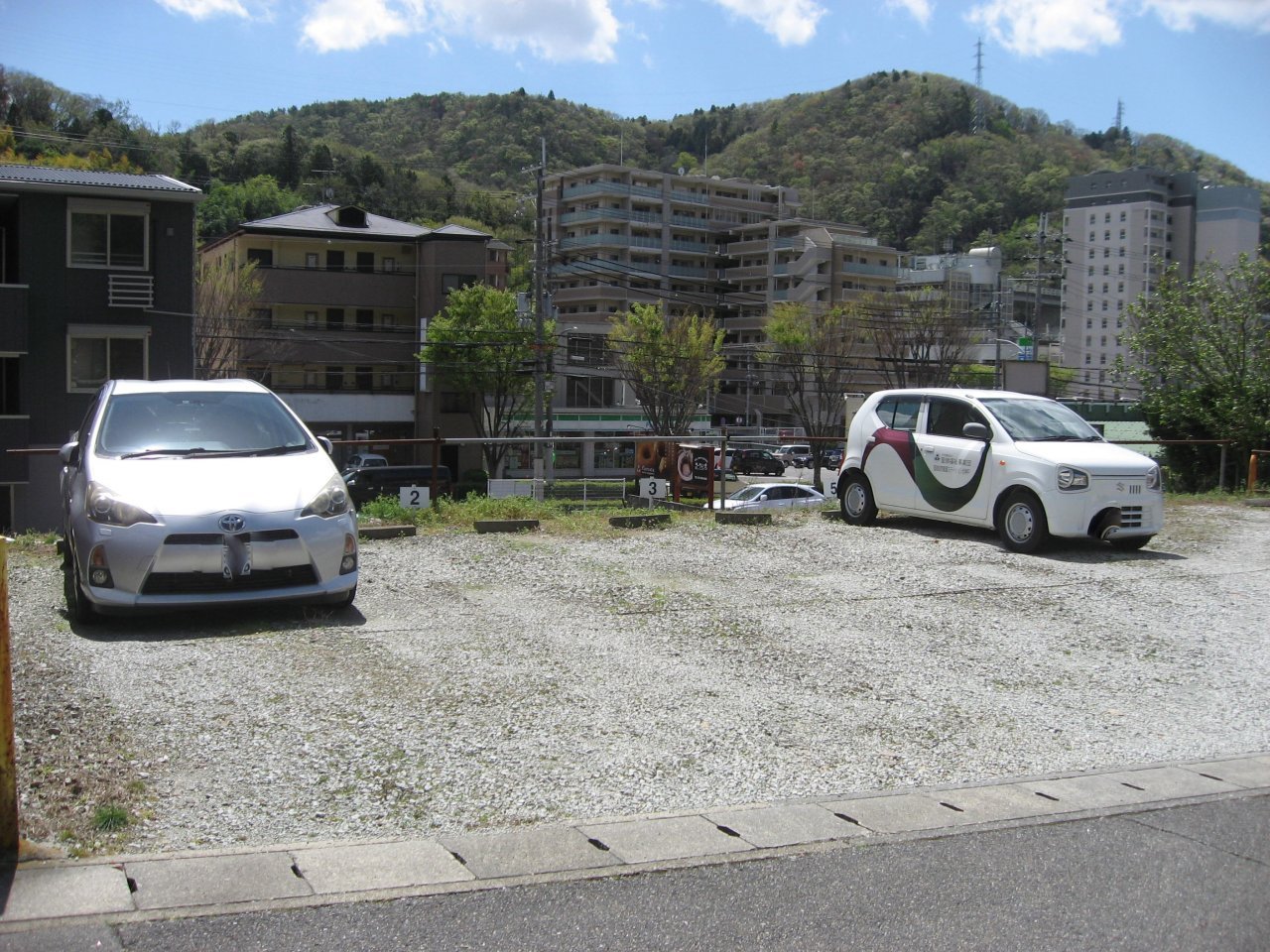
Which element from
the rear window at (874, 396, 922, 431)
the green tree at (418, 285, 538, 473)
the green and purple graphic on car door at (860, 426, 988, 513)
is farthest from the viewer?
the green tree at (418, 285, 538, 473)

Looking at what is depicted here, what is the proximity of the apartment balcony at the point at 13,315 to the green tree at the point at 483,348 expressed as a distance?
2276cm

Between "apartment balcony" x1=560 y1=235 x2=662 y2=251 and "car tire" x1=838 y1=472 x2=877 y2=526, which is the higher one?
"apartment balcony" x1=560 y1=235 x2=662 y2=251

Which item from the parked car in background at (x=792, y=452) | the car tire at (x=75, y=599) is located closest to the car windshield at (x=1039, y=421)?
the car tire at (x=75, y=599)

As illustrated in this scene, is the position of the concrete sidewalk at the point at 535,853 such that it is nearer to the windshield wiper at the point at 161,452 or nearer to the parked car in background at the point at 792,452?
the windshield wiper at the point at 161,452

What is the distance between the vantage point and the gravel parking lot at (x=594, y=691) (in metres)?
4.66

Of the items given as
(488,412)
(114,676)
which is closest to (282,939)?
(114,676)

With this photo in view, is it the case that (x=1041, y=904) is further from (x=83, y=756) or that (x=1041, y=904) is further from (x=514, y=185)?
(x=514, y=185)

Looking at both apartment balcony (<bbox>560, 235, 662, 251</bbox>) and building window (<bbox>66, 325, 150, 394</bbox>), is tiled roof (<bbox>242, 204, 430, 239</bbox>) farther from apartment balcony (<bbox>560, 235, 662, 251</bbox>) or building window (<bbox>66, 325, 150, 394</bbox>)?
apartment balcony (<bbox>560, 235, 662, 251</bbox>)

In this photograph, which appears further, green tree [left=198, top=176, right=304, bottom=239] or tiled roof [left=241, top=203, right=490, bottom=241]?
green tree [left=198, top=176, right=304, bottom=239]

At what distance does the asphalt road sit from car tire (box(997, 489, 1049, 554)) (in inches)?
278

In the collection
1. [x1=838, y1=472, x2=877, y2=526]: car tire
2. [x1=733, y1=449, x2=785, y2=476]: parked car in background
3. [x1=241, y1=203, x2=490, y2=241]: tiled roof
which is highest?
[x1=241, y1=203, x2=490, y2=241]: tiled roof

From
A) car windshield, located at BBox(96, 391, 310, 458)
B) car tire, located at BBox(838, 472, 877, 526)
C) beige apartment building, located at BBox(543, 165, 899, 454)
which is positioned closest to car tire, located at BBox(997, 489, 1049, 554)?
car tire, located at BBox(838, 472, 877, 526)

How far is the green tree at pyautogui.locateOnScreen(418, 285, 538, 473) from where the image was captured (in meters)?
51.7

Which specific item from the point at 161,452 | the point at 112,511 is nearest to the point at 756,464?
the point at 161,452
